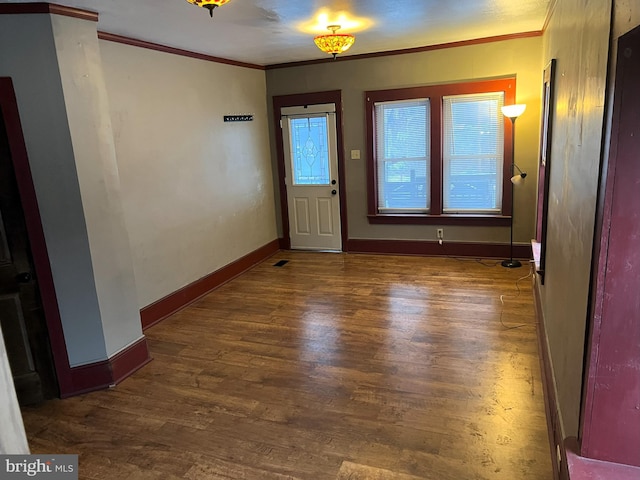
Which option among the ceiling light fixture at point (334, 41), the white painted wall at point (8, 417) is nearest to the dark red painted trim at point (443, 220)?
the ceiling light fixture at point (334, 41)

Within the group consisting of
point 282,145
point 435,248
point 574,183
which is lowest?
point 435,248

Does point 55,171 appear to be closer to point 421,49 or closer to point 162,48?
point 162,48

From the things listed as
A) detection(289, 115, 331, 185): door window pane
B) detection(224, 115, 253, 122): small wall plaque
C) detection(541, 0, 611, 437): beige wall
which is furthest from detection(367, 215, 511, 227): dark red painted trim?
detection(541, 0, 611, 437): beige wall

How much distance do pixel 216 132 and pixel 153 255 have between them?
5.28 ft

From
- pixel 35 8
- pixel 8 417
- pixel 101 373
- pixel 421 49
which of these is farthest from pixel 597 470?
pixel 421 49

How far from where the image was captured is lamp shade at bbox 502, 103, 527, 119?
14.9ft

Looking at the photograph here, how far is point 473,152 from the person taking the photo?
5129mm

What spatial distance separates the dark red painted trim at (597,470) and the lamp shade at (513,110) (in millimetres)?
3866

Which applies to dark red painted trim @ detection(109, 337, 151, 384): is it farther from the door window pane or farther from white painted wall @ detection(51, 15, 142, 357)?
the door window pane

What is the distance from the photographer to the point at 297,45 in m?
4.53

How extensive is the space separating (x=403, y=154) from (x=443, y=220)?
94 centimetres

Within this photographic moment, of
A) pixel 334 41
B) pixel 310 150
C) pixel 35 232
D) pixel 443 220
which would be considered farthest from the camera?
pixel 310 150

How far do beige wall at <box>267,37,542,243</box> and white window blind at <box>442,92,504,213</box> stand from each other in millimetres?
218

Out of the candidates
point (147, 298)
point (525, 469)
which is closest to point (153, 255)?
point (147, 298)
